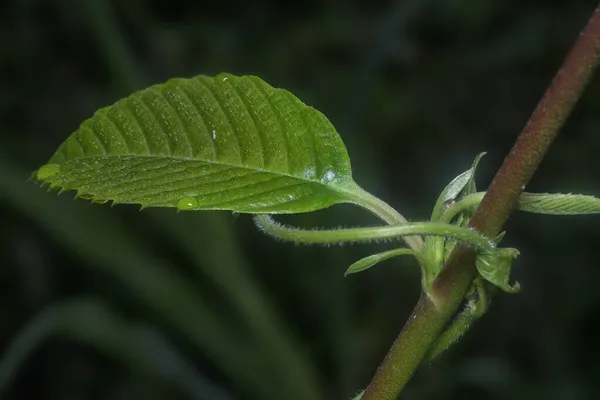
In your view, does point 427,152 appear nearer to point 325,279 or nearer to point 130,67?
point 325,279

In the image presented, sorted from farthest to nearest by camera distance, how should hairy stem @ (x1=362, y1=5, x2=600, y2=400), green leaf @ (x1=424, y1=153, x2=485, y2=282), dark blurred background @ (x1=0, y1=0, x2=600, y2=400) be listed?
dark blurred background @ (x1=0, y1=0, x2=600, y2=400), green leaf @ (x1=424, y1=153, x2=485, y2=282), hairy stem @ (x1=362, y1=5, x2=600, y2=400)

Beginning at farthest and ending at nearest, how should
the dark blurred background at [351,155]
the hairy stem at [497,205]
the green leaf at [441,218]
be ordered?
the dark blurred background at [351,155] < the green leaf at [441,218] < the hairy stem at [497,205]

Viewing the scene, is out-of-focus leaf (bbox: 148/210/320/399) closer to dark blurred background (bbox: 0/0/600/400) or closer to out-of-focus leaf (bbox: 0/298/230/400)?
dark blurred background (bbox: 0/0/600/400)

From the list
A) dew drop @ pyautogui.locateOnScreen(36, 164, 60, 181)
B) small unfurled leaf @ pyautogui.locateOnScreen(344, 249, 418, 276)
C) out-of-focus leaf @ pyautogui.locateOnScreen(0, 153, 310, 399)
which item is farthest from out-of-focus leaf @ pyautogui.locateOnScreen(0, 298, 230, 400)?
small unfurled leaf @ pyautogui.locateOnScreen(344, 249, 418, 276)

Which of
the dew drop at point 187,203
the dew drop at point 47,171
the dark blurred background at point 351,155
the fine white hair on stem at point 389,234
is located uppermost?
the dew drop at point 47,171

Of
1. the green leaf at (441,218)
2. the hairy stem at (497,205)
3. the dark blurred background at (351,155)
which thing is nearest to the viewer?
the hairy stem at (497,205)

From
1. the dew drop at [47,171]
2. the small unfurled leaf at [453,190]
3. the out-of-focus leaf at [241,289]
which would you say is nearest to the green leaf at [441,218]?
the small unfurled leaf at [453,190]

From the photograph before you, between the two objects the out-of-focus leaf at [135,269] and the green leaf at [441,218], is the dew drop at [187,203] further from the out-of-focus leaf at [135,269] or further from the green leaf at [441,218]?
the out-of-focus leaf at [135,269]

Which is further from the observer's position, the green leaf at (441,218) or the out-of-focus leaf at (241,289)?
the out-of-focus leaf at (241,289)
